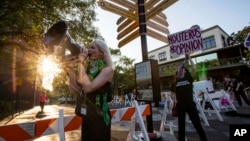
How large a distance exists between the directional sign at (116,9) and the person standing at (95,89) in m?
2.17

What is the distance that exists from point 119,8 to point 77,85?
263 centimetres

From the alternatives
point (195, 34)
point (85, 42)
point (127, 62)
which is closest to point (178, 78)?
point (195, 34)

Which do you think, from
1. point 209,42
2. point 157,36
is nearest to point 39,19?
point 157,36

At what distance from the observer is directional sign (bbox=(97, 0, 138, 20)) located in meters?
3.96

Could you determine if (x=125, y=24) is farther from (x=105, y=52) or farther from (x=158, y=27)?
(x=105, y=52)

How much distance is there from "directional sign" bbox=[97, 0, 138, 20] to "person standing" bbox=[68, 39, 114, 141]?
2167 millimetres

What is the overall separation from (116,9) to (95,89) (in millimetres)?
2676

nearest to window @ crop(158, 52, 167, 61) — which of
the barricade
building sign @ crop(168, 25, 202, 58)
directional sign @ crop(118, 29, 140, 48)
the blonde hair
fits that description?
directional sign @ crop(118, 29, 140, 48)

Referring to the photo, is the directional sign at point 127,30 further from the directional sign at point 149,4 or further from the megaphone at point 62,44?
the megaphone at point 62,44

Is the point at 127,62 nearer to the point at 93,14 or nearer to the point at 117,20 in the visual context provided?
the point at 93,14

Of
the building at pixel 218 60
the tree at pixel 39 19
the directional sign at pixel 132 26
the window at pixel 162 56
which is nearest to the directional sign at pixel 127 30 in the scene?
the directional sign at pixel 132 26

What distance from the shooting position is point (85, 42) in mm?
13070

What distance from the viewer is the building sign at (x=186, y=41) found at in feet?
12.4

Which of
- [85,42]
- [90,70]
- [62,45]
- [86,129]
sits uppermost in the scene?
[85,42]
